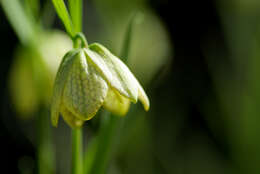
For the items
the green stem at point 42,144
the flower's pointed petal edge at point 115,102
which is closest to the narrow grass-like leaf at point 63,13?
the flower's pointed petal edge at point 115,102

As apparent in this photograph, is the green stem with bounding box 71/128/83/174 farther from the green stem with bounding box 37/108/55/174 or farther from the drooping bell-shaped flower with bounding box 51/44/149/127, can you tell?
the green stem with bounding box 37/108/55/174

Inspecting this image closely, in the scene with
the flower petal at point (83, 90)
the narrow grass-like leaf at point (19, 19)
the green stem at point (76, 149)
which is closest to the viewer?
the flower petal at point (83, 90)

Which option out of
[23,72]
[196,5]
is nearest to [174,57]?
[196,5]

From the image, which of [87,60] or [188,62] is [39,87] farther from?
[188,62]

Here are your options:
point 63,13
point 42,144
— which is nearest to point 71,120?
point 63,13

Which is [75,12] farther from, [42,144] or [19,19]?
[42,144]

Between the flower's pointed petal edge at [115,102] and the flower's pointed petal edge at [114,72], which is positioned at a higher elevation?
the flower's pointed petal edge at [114,72]

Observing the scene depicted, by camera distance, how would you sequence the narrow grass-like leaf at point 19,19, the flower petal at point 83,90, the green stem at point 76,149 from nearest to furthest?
the flower petal at point 83,90
the green stem at point 76,149
the narrow grass-like leaf at point 19,19

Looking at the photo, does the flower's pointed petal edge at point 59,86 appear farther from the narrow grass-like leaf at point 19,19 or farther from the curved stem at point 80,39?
the narrow grass-like leaf at point 19,19
